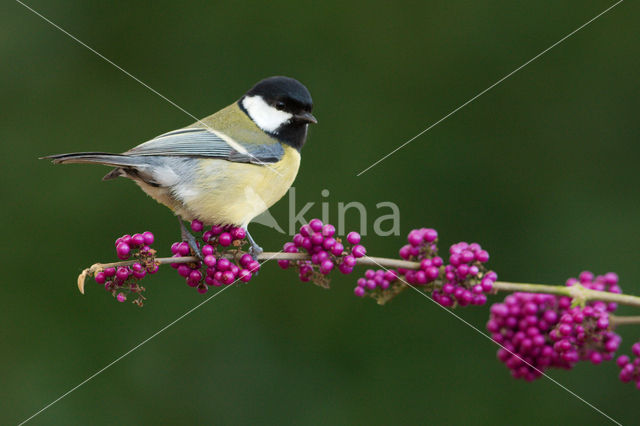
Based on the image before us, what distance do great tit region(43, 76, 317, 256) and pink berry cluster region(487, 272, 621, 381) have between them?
745mm

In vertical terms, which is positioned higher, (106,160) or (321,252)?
(321,252)

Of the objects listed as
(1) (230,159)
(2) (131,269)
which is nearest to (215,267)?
(2) (131,269)

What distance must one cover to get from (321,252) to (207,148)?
63 cm

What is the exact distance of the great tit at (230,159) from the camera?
1.99 metres

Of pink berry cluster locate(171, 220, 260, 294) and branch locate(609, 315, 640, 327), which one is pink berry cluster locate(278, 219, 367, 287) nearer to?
pink berry cluster locate(171, 220, 260, 294)

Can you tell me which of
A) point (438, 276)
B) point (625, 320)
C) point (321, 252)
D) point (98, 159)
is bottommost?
point (98, 159)

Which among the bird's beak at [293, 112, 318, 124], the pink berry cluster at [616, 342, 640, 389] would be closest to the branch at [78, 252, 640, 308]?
the pink berry cluster at [616, 342, 640, 389]

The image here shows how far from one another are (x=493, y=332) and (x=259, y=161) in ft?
2.96

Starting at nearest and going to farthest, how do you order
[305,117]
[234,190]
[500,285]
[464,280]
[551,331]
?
1. [500,285]
2. [464,280]
3. [551,331]
4. [234,190]
5. [305,117]

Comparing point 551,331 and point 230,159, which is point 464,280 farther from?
point 230,159

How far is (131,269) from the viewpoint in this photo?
1605 millimetres

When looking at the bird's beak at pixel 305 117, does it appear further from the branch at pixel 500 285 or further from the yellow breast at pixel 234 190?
the branch at pixel 500 285

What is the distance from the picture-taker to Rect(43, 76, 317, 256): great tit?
1990 mm

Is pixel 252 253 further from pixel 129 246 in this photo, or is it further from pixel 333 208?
pixel 333 208
